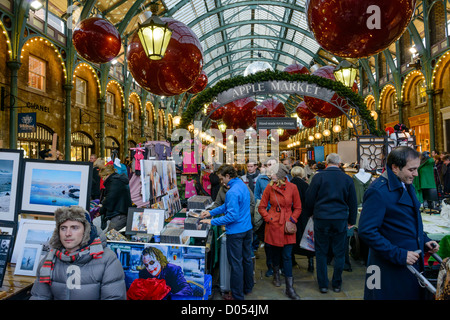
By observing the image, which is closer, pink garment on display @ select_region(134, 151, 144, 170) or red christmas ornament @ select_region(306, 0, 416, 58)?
red christmas ornament @ select_region(306, 0, 416, 58)

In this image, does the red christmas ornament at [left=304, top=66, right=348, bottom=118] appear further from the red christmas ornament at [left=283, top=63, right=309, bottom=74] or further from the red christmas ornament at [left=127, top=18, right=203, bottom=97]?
the red christmas ornament at [left=127, top=18, right=203, bottom=97]

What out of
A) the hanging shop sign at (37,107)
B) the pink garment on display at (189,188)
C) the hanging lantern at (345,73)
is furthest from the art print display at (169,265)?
the hanging shop sign at (37,107)

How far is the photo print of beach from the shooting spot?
8.68 feet

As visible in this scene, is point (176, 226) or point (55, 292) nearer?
point (55, 292)

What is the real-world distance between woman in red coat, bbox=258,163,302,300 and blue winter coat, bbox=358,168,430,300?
6.33 ft

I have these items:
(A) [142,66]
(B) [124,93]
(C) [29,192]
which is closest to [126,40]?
(B) [124,93]

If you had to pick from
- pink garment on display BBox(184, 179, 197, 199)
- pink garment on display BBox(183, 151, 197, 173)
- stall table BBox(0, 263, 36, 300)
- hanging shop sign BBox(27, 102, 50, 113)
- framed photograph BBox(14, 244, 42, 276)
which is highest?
hanging shop sign BBox(27, 102, 50, 113)

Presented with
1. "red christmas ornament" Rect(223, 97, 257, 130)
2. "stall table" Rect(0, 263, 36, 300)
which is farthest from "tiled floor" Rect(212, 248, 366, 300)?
"red christmas ornament" Rect(223, 97, 257, 130)

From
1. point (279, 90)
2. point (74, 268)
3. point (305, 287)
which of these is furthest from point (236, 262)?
point (279, 90)

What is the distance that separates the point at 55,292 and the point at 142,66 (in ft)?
8.58

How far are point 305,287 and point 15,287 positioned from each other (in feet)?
11.9
